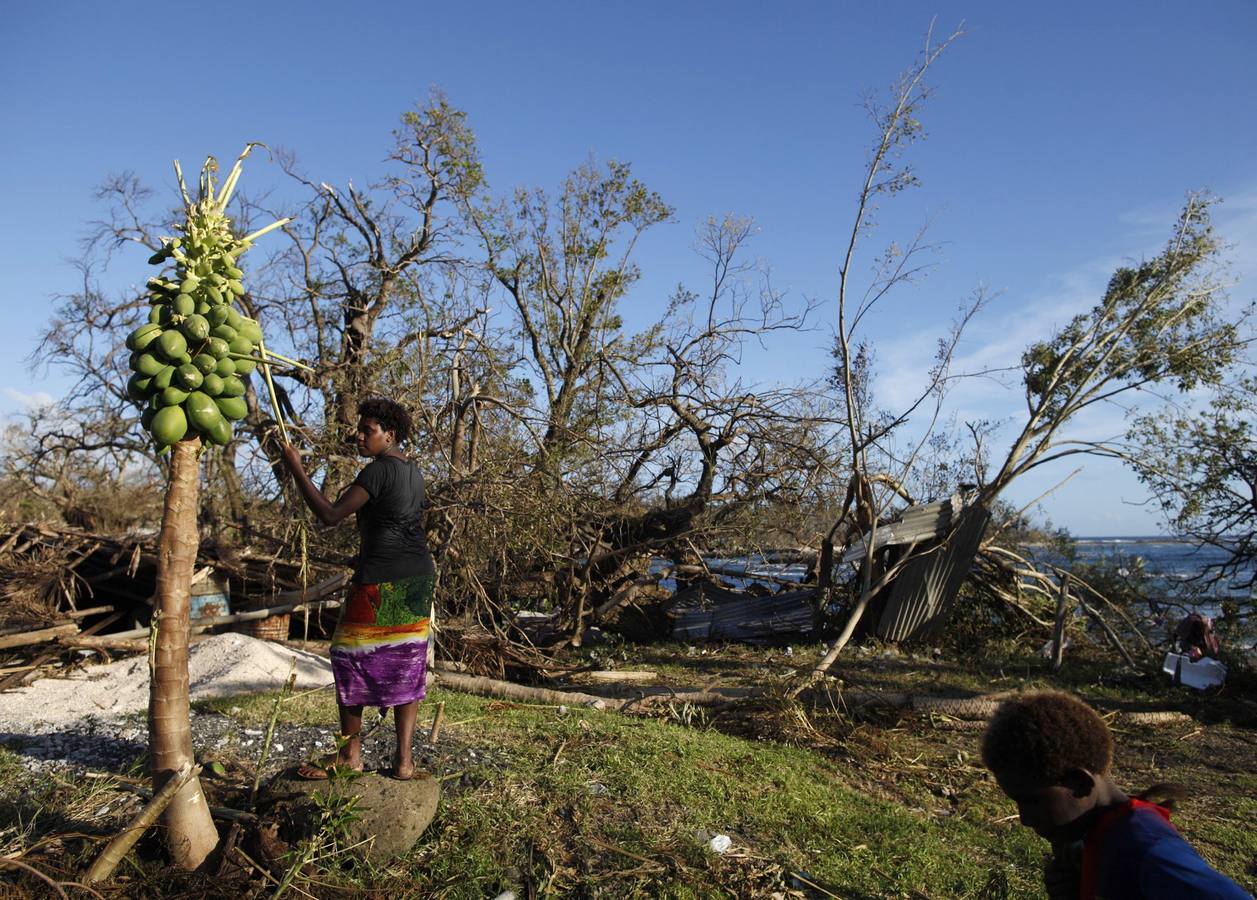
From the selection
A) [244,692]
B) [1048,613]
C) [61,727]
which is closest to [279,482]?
[244,692]

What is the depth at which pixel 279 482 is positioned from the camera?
9391 millimetres

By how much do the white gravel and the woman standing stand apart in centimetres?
240

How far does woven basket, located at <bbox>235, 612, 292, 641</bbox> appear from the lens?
9.67 m

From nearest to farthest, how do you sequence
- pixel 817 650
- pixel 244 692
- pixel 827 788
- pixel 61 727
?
pixel 827 788 → pixel 61 727 → pixel 244 692 → pixel 817 650

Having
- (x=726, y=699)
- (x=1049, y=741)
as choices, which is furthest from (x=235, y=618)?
(x=1049, y=741)

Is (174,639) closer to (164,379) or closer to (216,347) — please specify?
(164,379)

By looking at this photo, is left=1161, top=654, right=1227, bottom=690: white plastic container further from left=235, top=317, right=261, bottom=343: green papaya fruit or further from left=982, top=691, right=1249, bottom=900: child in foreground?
left=235, top=317, right=261, bottom=343: green papaya fruit

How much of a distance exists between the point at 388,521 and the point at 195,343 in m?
1.19

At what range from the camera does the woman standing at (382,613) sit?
12.5ft

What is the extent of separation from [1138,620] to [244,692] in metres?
11.5

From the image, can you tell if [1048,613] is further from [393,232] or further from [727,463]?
[393,232]

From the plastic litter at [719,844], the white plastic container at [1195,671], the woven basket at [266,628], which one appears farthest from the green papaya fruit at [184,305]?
the white plastic container at [1195,671]

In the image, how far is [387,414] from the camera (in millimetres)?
3982

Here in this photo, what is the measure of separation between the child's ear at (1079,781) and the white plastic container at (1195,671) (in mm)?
8523
